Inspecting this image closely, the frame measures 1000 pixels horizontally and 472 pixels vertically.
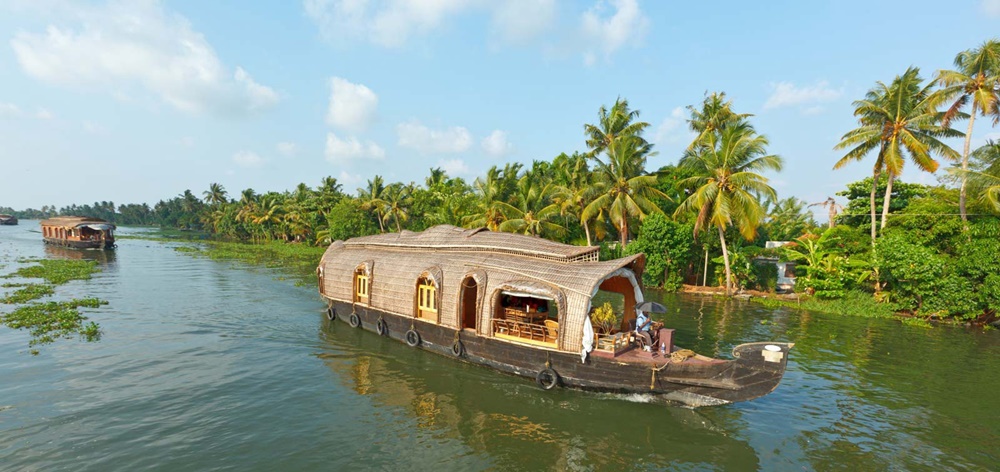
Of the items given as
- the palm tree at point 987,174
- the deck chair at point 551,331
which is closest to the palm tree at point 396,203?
the deck chair at point 551,331

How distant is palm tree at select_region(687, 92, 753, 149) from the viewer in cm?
2839

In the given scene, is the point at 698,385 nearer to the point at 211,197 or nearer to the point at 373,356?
the point at 373,356

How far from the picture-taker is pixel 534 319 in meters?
11.6

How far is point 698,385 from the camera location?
9.05 meters

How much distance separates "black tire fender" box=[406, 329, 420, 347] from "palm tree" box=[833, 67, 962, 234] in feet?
68.8

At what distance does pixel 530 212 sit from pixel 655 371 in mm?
18134

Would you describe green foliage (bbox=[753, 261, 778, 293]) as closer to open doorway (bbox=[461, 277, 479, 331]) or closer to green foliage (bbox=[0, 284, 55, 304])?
open doorway (bbox=[461, 277, 479, 331])

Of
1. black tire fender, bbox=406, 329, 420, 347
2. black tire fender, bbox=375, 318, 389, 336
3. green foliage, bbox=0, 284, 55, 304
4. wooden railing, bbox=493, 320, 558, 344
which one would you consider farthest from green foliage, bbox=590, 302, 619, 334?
green foliage, bbox=0, 284, 55, 304

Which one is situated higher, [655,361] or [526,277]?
[526,277]

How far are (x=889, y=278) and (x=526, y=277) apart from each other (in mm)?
18636

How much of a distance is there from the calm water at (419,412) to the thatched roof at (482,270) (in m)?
1.66

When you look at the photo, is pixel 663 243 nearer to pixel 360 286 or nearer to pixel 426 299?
pixel 426 299

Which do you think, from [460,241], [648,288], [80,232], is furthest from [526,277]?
[80,232]

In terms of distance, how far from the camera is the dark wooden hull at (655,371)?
340 inches
